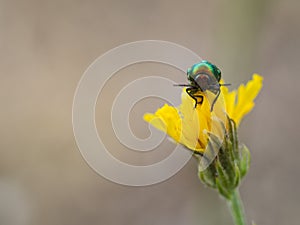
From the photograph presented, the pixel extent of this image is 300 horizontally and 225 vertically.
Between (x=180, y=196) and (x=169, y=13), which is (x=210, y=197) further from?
(x=169, y=13)

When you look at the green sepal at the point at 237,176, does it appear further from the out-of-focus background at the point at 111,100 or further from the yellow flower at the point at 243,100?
the out-of-focus background at the point at 111,100

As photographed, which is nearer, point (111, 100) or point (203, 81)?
point (203, 81)

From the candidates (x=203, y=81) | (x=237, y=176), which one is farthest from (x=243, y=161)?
(x=203, y=81)

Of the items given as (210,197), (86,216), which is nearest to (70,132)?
(86,216)

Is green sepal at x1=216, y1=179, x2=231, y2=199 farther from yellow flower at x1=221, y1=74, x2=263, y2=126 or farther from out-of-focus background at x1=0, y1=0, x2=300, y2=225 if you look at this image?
out-of-focus background at x1=0, y1=0, x2=300, y2=225

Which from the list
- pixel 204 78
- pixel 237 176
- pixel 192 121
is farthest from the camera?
pixel 237 176

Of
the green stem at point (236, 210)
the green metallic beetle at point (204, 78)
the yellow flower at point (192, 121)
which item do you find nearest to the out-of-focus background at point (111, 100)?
the green stem at point (236, 210)

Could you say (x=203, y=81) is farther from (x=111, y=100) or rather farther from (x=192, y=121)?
(x=111, y=100)
